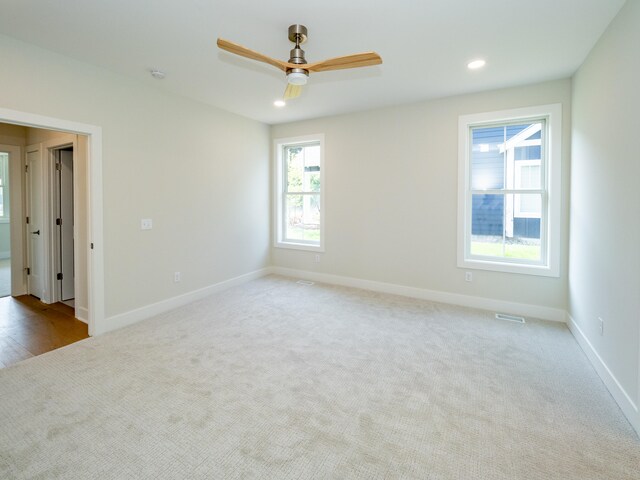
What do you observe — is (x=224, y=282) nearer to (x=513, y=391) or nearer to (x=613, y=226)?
(x=513, y=391)

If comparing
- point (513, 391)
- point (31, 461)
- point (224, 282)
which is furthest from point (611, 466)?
point (224, 282)

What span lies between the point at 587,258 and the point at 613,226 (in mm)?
673

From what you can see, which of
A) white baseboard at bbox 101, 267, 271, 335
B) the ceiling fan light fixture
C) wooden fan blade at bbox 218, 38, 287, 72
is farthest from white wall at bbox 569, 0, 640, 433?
white baseboard at bbox 101, 267, 271, 335

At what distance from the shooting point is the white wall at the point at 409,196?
12.5 ft

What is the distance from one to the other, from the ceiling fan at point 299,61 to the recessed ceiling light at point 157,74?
155 centimetres

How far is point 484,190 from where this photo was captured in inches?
161

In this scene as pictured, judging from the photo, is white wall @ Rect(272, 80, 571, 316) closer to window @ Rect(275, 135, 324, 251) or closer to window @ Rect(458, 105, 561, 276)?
window @ Rect(458, 105, 561, 276)

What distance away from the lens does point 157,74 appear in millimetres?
3350

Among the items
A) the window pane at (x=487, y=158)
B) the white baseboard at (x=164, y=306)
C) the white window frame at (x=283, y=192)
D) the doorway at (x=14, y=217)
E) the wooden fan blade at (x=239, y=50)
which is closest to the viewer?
the wooden fan blade at (x=239, y=50)

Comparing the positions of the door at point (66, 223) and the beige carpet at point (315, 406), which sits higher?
the door at point (66, 223)

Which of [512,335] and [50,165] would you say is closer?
[512,335]

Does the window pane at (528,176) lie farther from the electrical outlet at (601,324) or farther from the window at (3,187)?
the window at (3,187)

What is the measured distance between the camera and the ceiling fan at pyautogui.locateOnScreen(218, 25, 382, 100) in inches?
80.0

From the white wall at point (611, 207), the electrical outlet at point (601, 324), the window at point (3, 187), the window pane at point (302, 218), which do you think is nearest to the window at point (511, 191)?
the white wall at point (611, 207)
